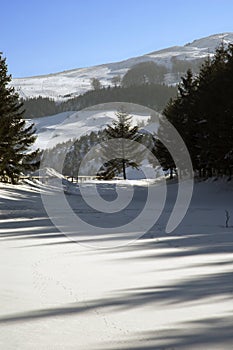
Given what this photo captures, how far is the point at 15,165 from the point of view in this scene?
33.2 meters

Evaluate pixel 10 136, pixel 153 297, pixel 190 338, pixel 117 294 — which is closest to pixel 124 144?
pixel 10 136

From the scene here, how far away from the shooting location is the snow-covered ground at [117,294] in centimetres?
367

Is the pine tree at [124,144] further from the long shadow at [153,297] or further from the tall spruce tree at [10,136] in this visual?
the long shadow at [153,297]

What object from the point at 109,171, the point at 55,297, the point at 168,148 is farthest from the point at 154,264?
the point at 109,171

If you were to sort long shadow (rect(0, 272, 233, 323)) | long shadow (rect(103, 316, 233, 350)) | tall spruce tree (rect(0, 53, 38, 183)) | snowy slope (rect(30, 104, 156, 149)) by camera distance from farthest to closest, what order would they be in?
1. snowy slope (rect(30, 104, 156, 149))
2. tall spruce tree (rect(0, 53, 38, 183))
3. long shadow (rect(0, 272, 233, 323))
4. long shadow (rect(103, 316, 233, 350))

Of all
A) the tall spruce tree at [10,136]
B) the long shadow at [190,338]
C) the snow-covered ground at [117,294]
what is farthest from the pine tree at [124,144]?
the long shadow at [190,338]

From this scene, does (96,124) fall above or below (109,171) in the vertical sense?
above

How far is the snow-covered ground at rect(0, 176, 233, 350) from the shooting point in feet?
12.0

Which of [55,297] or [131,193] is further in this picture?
[131,193]

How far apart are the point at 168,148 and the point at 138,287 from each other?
1626 inches

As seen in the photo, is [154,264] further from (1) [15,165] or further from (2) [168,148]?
Result: (2) [168,148]

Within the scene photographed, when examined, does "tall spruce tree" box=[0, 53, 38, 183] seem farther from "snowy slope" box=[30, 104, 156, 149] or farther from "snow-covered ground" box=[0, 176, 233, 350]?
"snowy slope" box=[30, 104, 156, 149]

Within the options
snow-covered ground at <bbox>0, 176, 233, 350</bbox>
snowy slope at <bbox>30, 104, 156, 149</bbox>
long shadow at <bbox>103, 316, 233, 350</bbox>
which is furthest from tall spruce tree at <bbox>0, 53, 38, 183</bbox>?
snowy slope at <bbox>30, 104, 156, 149</bbox>

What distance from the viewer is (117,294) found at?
17.4ft
